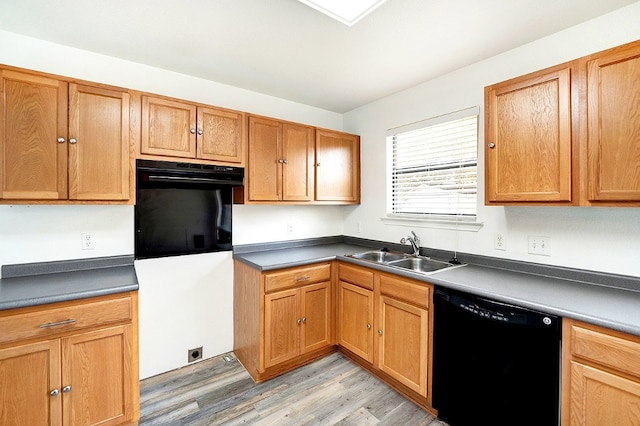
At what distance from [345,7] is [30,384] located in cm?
258

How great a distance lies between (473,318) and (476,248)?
78 cm

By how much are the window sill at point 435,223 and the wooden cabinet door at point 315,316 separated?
0.94 m

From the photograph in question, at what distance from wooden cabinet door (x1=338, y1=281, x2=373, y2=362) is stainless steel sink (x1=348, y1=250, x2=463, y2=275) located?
1.01 feet

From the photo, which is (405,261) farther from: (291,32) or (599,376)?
(291,32)

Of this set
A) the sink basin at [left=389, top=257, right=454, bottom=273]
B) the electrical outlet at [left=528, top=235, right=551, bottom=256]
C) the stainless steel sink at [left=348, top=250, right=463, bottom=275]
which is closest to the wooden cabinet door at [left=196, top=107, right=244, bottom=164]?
the stainless steel sink at [left=348, top=250, right=463, bottom=275]

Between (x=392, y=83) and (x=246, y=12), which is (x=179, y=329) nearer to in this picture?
(x=246, y=12)

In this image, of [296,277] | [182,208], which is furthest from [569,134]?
[182,208]

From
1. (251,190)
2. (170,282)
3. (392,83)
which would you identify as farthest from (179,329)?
(392,83)

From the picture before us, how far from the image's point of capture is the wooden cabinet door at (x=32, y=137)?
5.23ft

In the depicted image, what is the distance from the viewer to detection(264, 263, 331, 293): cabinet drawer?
2262mm

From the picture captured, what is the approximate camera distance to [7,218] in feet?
6.03

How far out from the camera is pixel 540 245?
6.36ft

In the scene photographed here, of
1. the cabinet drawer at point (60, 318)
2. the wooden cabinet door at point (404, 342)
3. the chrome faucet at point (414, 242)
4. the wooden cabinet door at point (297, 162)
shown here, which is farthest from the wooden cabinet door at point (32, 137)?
the chrome faucet at point (414, 242)

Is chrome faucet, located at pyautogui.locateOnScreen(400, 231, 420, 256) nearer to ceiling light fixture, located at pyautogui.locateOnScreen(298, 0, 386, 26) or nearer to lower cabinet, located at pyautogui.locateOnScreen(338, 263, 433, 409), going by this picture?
lower cabinet, located at pyautogui.locateOnScreen(338, 263, 433, 409)
